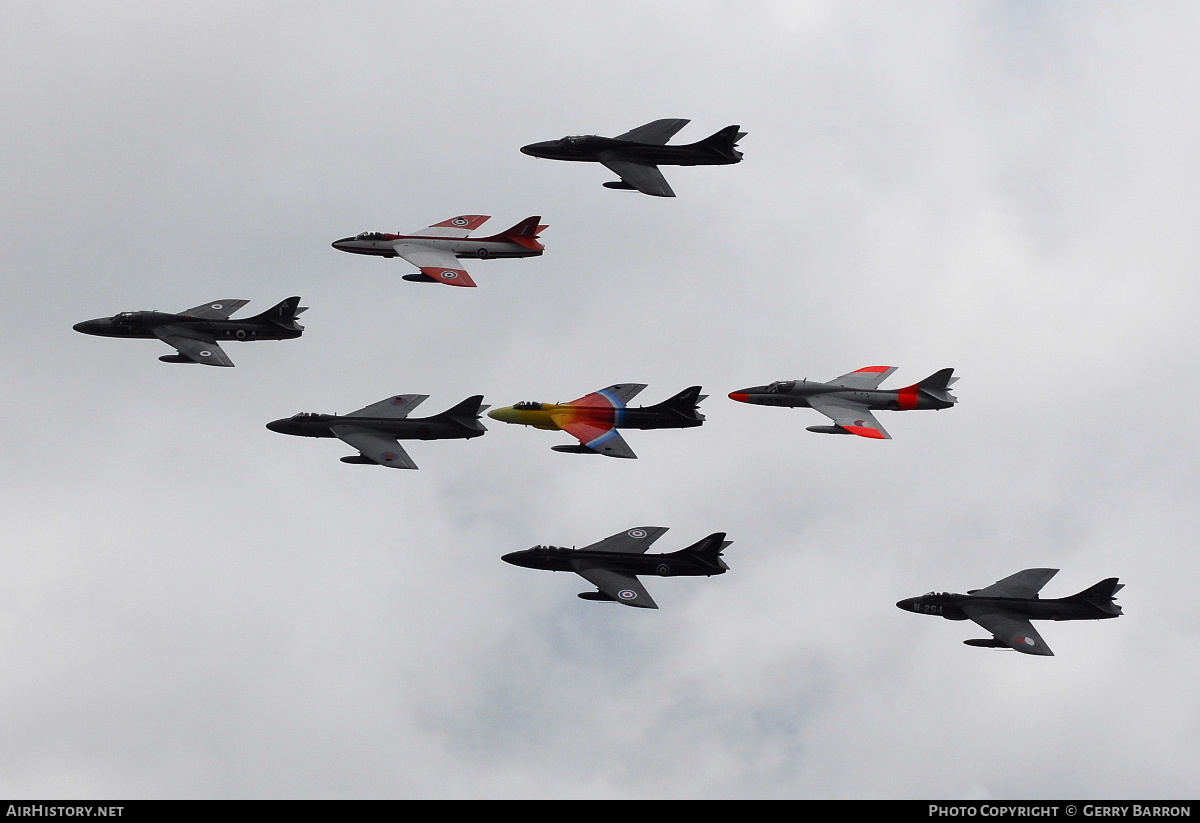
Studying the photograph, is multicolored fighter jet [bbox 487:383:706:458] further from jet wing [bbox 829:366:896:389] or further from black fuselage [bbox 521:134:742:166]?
black fuselage [bbox 521:134:742:166]

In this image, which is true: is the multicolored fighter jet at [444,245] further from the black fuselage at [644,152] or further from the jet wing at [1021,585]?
the jet wing at [1021,585]

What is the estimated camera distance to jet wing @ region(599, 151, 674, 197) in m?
165

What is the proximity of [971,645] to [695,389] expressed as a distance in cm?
3191

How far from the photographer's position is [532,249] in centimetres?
16438

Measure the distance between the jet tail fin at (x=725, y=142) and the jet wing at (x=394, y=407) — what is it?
118 ft

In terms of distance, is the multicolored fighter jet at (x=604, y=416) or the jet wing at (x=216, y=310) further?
the jet wing at (x=216, y=310)

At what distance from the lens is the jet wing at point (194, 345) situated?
157 m

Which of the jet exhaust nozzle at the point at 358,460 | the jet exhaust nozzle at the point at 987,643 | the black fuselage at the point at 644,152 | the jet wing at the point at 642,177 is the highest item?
the black fuselage at the point at 644,152

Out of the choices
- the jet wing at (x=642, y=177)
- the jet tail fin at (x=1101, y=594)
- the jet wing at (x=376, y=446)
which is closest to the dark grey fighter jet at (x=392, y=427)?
the jet wing at (x=376, y=446)

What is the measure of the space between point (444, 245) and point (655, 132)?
892 inches

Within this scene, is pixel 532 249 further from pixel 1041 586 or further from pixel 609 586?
pixel 1041 586

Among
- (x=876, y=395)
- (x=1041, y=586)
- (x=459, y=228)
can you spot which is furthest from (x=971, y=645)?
(x=459, y=228)

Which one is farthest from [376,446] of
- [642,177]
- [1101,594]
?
[1101,594]

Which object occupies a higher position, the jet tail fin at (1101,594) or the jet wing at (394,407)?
the jet wing at (394,407)
